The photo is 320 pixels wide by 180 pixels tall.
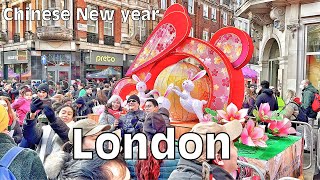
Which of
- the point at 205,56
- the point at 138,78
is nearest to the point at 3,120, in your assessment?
the point at 205,56

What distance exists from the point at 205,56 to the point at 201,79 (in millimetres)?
425

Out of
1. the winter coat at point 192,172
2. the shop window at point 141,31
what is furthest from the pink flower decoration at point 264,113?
the shop window at point 141,31

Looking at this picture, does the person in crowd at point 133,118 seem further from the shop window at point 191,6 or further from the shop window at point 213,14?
the shop window at point 213,14

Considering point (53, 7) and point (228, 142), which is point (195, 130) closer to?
point (228, 142)

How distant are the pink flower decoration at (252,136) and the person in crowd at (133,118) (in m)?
1.37

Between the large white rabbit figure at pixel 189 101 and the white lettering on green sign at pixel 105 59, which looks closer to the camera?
the large white rabbit figure at pixel 189 101

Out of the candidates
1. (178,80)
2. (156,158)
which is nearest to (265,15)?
(178,80)

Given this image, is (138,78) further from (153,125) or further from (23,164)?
(23,164)

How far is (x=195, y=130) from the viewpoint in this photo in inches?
98.4

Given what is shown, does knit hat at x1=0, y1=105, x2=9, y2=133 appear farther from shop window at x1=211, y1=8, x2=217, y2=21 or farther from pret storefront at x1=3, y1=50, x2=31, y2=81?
shop window at x1=211, y1=8, x2=217, y2=21

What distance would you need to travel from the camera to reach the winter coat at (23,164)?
217 cm

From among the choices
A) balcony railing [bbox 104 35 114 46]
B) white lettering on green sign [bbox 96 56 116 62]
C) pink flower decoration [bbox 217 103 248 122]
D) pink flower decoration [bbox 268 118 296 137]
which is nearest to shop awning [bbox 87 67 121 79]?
white lettering on green sign [bbox 96 56 116 62]

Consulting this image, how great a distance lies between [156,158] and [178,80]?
2700 mm

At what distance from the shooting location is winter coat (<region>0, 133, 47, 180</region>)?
7.12 feet
